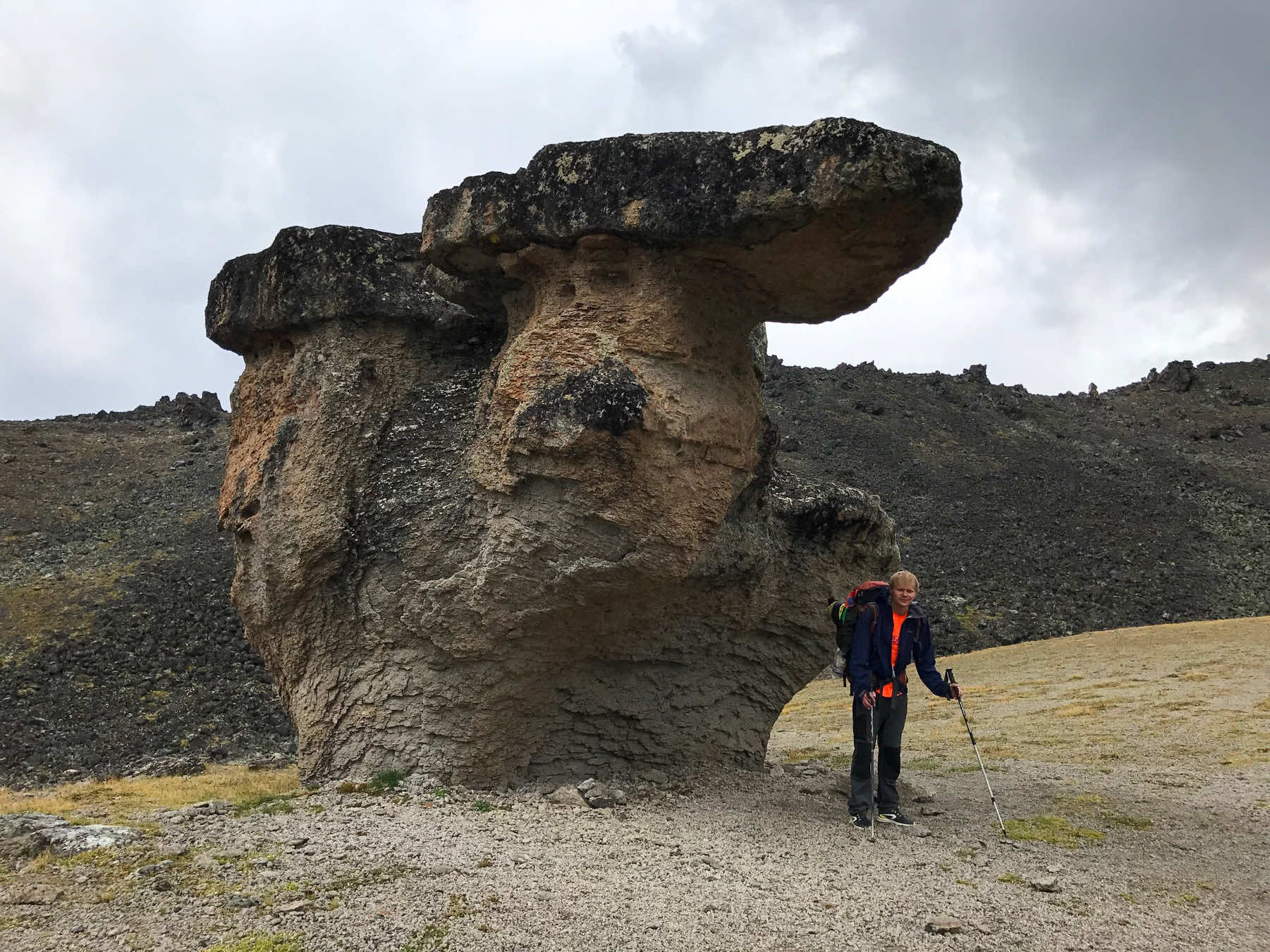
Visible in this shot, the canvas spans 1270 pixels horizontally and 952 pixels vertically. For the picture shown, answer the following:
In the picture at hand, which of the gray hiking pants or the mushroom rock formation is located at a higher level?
the mushroom rock formation

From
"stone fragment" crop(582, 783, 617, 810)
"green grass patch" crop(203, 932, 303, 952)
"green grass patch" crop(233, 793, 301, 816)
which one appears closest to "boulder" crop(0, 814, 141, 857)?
"green grass patch" crop(233, 793, 301, 816)

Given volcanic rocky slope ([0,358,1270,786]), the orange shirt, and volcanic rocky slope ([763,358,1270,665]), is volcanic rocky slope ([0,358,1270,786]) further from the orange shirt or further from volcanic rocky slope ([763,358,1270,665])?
the orange shirt

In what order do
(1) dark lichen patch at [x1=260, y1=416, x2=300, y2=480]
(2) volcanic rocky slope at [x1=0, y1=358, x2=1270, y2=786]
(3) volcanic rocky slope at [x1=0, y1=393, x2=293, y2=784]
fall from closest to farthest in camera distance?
1. (1) dark lichen patch at [x1=260, y1=416, x2=300, y2=480]
2. (3) volcanic rocky slope at [x1=0, y1=393, x2=293, y2=784]
3. (2) volcanic rocky slope at [x1=0, y1=358, x2=1270, y2=786]

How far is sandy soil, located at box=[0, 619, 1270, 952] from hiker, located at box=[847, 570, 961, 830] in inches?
14.8

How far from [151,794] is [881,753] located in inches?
291

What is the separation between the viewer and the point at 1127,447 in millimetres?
59031

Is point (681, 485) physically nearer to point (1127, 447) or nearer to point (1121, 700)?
point (1121, 700)

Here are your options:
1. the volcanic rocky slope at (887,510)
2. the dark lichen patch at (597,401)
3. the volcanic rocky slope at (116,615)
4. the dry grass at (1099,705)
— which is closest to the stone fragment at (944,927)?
the dark lichen patch at (597,401)

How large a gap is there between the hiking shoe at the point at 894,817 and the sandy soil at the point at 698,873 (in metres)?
0.17

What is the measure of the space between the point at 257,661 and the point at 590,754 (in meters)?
19.1

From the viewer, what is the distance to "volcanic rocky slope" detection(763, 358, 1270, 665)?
4050 centimetres

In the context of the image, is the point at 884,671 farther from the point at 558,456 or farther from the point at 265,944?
the point at 265,944

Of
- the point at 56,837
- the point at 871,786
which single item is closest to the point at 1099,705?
the point at 871,786

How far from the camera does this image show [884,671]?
9.01 m
